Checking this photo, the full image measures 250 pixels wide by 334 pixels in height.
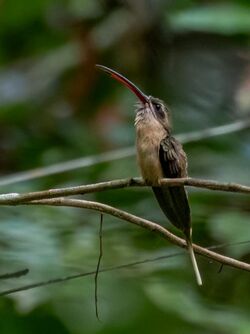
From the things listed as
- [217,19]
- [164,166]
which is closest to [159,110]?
[164,166]

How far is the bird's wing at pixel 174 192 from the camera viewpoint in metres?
3.31

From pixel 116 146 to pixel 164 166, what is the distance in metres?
3.00

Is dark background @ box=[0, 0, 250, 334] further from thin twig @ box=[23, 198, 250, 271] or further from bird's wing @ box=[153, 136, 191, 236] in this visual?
thin twig @ box=[23, 198, 250, 271]

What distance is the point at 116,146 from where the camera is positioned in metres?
6.39

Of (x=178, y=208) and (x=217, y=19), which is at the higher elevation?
(x=217, y=19)

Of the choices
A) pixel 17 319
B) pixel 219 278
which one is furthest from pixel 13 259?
pixel 219 278

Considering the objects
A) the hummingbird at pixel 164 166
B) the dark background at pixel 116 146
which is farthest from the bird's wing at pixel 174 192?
the dark background at pixel 116 146

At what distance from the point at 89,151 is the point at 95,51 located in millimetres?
834

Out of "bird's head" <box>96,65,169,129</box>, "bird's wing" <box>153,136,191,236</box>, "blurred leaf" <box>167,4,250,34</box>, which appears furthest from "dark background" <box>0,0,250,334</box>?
"bird's wing" <box>153,136,191,236</box>

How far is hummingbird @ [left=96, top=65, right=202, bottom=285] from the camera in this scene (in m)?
3.31

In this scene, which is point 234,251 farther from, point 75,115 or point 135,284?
point 75,115

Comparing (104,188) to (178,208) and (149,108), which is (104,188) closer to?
(178,208)

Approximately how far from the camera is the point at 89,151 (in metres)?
6.14

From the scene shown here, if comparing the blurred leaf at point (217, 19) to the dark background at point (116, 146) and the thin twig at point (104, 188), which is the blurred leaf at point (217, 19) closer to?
the dark background at point (116, 146)
